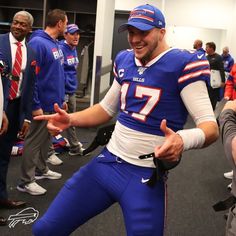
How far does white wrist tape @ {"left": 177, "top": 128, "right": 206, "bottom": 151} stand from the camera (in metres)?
1.30

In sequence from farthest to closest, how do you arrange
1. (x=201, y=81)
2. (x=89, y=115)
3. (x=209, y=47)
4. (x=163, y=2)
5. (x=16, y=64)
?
(x=163, y=2)
(x=209, y=47)
(x=16, y=64)
(x=89, y=115)
(x=201, y=81)

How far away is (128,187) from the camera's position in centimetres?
152

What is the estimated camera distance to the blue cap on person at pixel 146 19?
1.52 m

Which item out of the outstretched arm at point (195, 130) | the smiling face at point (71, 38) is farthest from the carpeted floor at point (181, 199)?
the outstretched arm at point (195, 130)

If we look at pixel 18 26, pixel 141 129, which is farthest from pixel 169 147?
pixel 18 26

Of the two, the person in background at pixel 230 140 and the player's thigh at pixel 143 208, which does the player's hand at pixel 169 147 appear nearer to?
the person in background at pixel 230 140

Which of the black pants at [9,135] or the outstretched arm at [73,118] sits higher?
the outstretched arm at [73,118]

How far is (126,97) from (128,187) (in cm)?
41

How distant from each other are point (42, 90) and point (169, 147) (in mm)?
2028

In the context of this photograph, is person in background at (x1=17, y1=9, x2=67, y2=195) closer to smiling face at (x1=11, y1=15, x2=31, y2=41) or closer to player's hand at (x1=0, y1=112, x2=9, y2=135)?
smiling face at (x1=11, y1=15, x2=31, y2=41)

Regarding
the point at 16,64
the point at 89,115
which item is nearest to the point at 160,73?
the point at 89,115

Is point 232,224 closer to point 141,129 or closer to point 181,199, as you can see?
point 141,129

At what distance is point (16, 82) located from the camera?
8.24 ft

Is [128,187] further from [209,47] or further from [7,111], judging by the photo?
[209,47]
